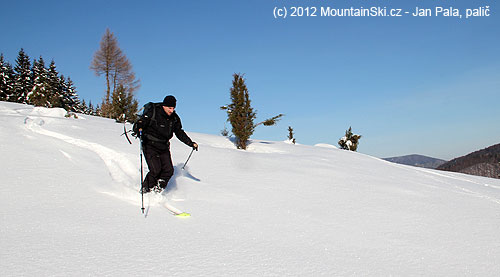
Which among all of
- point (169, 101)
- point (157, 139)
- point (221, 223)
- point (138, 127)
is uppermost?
point (169, 101)

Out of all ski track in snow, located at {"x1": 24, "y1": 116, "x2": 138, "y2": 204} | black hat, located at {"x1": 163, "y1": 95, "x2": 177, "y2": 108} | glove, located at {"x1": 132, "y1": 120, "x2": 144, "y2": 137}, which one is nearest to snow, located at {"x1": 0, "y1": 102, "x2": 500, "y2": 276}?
ski track in snow, located at {"x1": 24, "y1": 116, "x2": 138, "y2": 204}

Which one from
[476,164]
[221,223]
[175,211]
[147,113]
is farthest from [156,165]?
[476,164]

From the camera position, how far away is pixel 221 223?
11.6 ft

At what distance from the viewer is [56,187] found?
409 cm

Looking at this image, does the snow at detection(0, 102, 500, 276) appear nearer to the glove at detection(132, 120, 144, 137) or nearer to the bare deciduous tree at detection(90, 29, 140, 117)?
the glove at detection(132, 120, 144, 137)

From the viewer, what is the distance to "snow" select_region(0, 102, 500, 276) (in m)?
2.39

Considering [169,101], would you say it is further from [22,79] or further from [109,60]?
[22,79]

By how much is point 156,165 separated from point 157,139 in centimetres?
41

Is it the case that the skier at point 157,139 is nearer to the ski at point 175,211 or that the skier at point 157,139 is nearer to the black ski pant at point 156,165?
the black ski pant at point 156,165

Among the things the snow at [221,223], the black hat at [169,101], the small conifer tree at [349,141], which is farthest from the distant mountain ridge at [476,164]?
the black hat at [169,101]

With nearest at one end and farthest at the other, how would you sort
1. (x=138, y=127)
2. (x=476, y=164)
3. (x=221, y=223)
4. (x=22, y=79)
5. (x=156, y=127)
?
(x=221, y=223) < (x=138, y=127) < (x=156, y=127) < (x=22, y=79) < (x=476, y=164)

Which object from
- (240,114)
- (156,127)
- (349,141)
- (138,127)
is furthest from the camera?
(349,141)

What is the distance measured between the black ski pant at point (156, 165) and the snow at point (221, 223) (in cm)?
30

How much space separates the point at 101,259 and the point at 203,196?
2.54 meters
